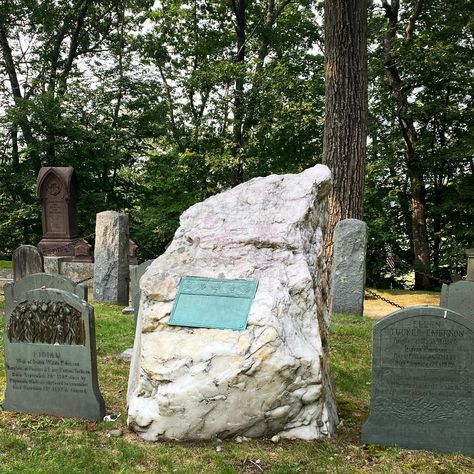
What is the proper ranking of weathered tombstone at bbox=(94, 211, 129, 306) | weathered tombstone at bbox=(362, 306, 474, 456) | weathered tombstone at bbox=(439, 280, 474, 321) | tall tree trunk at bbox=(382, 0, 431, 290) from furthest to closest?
tall tree trunk at bbox=(382, 0, 431, 290) < weathered tombstone at bbox=(94, 211, 129, 306) < weathered tombstone at bbox=(439, 280, 474, 321) < weathered tombstone at bbox=(362, 306, 474, 456)

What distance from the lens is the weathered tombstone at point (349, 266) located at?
30.1 ft

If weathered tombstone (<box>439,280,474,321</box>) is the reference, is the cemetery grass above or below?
below

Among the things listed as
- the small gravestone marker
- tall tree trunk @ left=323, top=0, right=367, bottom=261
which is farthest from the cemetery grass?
tall tree trunk @ left=323, top=0, right=367, bottom=261

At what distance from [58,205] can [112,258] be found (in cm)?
707

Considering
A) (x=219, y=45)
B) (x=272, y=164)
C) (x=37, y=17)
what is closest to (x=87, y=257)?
(x=272, y=164)

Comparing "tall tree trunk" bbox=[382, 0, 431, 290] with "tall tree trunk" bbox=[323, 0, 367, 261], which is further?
"tall tree trunk" bbox=[382, 0, 431, 290]

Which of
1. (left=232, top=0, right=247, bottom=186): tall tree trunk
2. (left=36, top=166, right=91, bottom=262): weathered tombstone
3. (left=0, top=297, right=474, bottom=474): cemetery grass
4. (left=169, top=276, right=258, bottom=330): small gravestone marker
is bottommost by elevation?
(left=0, top=297, right=474, bottom=474): cemetery grass

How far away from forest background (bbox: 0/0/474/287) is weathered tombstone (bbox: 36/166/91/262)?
2690 mm

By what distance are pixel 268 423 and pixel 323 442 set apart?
0.46 meters

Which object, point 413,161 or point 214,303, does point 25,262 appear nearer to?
point 214,303

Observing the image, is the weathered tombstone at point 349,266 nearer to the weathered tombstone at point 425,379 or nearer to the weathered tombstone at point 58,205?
the weathered tombstone at point 425,379

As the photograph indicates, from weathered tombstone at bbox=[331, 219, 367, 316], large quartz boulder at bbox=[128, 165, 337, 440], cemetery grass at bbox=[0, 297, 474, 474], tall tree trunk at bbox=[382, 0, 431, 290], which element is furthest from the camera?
tall tree trunk at bbox=[382, 0, 431, 290]

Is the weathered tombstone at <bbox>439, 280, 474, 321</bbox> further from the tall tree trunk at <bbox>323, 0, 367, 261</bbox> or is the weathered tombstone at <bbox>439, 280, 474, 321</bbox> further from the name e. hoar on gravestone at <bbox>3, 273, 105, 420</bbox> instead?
the name e. hoar on gravestone at <bbox>3, 273, 105, 420</bbox>

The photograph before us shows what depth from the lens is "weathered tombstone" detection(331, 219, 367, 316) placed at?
9188 mm
